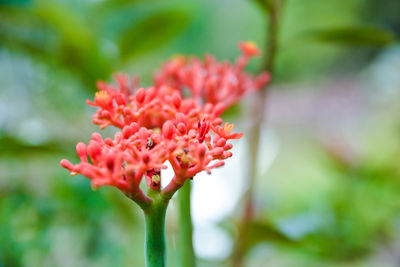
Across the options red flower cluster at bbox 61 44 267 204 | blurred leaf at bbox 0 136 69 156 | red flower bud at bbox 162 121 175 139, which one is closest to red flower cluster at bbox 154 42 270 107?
red flower cluster at bbox 61 44 267 204

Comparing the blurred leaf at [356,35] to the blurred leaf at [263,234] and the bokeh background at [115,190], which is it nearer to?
the bokeh background at [115,190]

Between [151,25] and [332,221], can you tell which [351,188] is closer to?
[332,221]

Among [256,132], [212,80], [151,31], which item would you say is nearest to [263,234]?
[256,132]

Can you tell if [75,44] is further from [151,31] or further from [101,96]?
[101,96]

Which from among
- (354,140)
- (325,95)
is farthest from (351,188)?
(325,95)

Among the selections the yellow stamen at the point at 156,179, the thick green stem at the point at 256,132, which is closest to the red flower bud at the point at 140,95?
the yellow stamen at the point at 156,179
